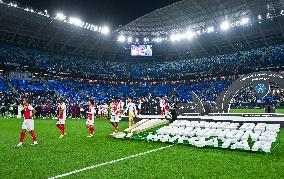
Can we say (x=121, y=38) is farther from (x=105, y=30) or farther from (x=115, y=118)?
(x=115, y=118)

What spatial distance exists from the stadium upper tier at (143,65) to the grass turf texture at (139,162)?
40.6 meters

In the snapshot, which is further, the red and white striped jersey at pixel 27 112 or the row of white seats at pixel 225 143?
the red and white striped jersey at pixel 27 112

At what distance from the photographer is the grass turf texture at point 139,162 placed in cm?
692

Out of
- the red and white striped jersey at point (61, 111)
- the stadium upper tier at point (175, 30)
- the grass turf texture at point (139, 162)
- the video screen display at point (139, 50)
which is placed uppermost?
the stadium upper tier at point (175, 30)

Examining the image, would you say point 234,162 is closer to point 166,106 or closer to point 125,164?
point 125,164

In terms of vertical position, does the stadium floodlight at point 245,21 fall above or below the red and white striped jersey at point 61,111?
above

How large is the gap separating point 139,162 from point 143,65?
6261 cm

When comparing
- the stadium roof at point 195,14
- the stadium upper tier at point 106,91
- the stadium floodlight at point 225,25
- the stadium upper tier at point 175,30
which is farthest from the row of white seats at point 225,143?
the stadium floodlight at point 225,25

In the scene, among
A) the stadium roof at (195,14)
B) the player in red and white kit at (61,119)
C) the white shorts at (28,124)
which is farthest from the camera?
the stadium roof at (195,14)

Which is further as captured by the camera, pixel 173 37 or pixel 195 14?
pixel 173 37

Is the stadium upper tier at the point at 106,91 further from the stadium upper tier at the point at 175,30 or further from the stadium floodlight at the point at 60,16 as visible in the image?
Answer: the stadium floodlight at the point at 60,16

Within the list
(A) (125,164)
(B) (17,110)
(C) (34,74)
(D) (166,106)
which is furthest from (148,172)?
(C) (34,74)

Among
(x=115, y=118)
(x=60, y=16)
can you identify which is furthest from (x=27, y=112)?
(x=60, y=16)

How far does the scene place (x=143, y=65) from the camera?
231 ft
